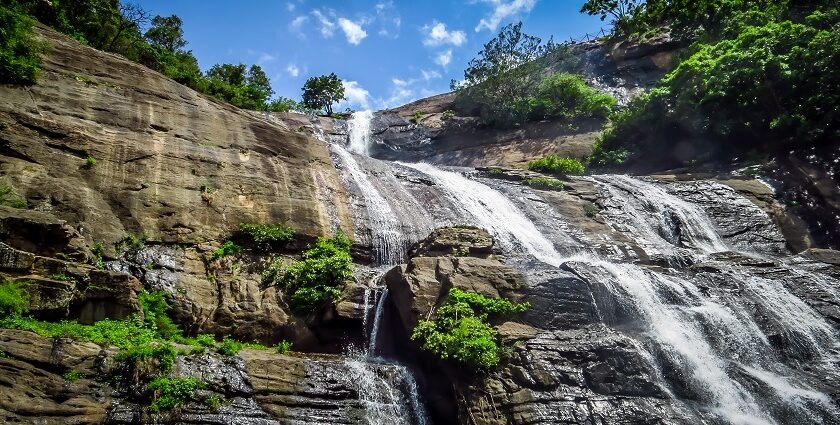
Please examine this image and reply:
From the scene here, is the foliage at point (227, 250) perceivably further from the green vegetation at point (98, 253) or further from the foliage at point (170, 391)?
the foliage at point (170, 391)

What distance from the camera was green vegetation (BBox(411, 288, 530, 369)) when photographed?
35.2 ft

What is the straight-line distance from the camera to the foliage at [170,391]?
28.8 ft

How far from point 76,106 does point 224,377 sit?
10.6m

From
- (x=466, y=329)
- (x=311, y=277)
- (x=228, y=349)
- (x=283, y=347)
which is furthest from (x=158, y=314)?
(x=466, y=329)

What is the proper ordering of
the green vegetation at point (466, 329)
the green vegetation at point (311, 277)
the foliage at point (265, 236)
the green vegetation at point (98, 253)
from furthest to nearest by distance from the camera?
the foliage at point (265, 236)
the green vegetation at point (311, 277)
the green vegetation at point (98, 253)
the green vegetation at point (466, 329)

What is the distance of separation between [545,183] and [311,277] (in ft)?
44.7

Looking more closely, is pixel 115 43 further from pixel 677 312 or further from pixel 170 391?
pixel 677 312

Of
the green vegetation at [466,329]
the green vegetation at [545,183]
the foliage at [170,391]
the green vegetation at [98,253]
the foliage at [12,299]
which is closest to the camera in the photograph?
the foliage at [170,391]

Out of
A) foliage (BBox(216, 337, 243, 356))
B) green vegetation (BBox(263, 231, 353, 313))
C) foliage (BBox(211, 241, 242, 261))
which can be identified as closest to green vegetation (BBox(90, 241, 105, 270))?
foliage (BBox(211, 241, 242, 261))

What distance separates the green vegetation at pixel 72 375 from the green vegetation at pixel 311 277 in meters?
5.58

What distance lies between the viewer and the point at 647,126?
99.6 feet

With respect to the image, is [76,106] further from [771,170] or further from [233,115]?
Result: [771,170]

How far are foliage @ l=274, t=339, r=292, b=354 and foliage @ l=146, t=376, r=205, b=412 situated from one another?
2958 millimetres

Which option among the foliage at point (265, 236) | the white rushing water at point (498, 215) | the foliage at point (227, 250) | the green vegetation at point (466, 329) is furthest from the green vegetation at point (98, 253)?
the white rushing water at point (498, 215)
